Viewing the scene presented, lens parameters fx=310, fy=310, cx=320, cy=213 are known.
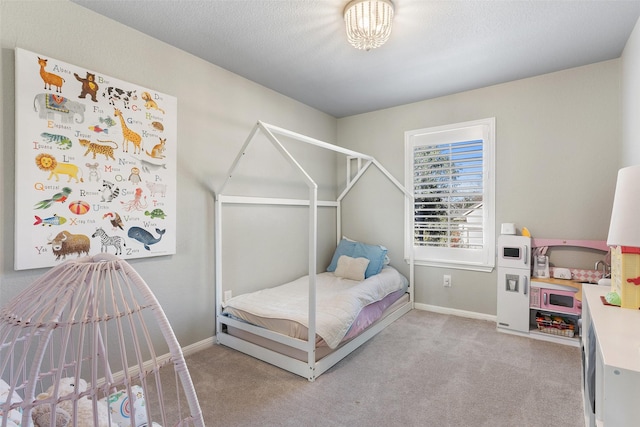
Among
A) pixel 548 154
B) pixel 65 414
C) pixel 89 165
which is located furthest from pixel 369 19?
pixel 65 414

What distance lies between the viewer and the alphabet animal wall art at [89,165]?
1.71 metres

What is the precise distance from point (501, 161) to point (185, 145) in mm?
2962

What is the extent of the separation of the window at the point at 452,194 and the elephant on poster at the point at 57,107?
3.06 metres

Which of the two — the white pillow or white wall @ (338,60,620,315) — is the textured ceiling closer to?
white wall @ (338,60,620,315)

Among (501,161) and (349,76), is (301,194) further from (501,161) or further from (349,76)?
(501,161)

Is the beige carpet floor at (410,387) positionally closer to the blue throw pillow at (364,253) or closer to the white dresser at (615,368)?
the white dresser at (615,368)

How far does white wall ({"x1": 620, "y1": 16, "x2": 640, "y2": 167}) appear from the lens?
2039 mm

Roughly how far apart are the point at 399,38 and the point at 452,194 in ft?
5.79

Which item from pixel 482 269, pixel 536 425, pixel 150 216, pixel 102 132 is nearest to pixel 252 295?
pixel 150 216

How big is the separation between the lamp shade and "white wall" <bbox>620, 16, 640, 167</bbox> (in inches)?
34.6

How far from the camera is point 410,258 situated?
3.59 meters

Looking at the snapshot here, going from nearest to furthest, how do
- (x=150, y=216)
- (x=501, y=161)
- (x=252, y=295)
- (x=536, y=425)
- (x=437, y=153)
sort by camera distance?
1. (x=536, y=425)
2. (x=150, y=216)
3. (x=252, y=295)
4. (x=501, y=161)
5. (x=437, y=153)

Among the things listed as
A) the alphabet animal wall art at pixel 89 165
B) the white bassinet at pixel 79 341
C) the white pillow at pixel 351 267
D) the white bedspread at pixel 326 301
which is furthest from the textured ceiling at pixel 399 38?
the white bedspread at pixel 326 301

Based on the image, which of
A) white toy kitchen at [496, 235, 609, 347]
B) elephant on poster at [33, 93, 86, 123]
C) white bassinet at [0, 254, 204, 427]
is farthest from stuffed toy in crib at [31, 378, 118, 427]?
white toy kitchen at [496, 235, 609, 347]
